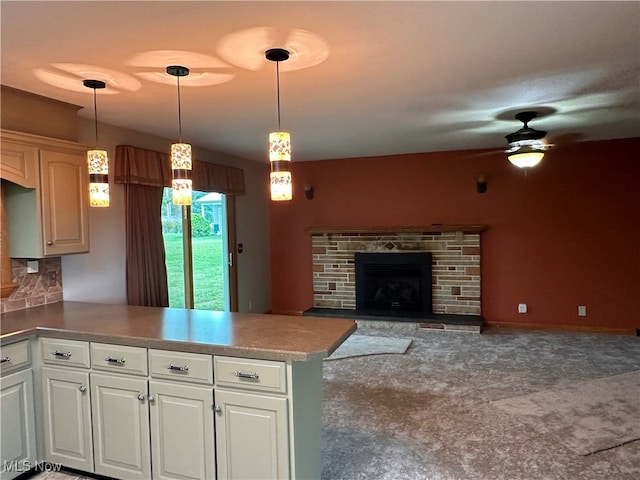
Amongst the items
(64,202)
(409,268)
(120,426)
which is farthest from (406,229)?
(120,426)

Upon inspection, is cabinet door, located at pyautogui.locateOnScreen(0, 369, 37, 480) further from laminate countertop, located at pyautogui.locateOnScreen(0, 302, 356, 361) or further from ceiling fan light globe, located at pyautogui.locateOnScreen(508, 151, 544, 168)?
ceiling fan light globe, located at pyautogui.locateOnScreen(508, 151, 544, 168)

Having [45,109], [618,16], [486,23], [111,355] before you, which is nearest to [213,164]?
[45,109]

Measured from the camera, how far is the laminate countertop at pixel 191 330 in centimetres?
216

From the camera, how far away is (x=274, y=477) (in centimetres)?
215

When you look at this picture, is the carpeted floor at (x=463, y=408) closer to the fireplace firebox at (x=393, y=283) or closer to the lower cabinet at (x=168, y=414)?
the lower cabinet at (x=168, y=414)

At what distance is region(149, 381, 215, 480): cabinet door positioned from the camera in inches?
89.5

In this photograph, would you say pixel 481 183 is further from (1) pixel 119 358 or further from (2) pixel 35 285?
(2) pixel 35 285

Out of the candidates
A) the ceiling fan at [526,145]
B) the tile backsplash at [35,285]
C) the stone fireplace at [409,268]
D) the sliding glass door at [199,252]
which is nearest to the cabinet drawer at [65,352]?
the tile backsplash at [35,285]

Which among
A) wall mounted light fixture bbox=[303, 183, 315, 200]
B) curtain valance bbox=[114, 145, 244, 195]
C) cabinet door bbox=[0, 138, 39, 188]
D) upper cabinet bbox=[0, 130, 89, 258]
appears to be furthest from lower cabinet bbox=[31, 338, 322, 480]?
wall mounted light fixture bbox=[303, 183, 315, 200]

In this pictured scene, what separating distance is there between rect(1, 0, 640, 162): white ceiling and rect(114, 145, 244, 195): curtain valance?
263 millimetres

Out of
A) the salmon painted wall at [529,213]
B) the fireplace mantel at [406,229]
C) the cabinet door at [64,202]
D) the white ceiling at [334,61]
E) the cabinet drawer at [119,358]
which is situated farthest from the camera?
the fireplace mantel at [406,229]

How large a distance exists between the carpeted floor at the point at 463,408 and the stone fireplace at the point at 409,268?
0.71 m

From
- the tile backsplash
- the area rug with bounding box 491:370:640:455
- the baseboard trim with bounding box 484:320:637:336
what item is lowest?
the area rug with bounding box 491:370:640:455

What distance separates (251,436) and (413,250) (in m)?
4.42
